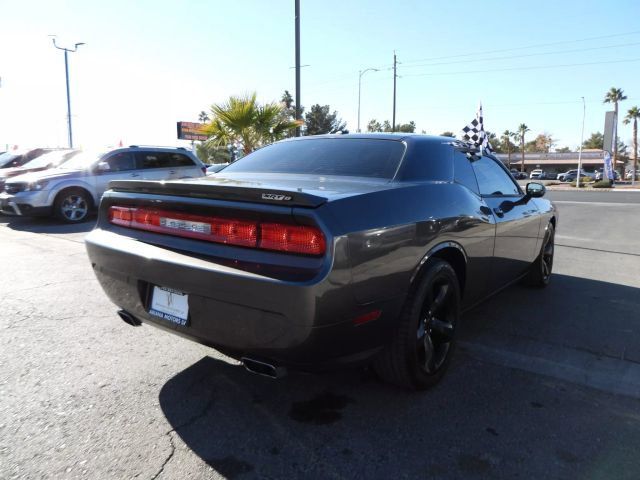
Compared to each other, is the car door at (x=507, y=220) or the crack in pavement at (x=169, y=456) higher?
the car door at (x=507, y=220)

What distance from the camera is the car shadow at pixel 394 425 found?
2119 millimetres

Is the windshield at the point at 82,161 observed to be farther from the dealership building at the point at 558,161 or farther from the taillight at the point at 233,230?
the dealership building at the point at 558,161

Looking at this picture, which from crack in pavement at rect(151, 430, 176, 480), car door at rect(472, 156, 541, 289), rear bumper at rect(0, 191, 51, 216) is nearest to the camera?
crack in pavement at rect(151, 430, 176, 480)

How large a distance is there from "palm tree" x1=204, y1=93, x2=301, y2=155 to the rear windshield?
8.65 m

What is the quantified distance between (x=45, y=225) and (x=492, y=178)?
29.0ft

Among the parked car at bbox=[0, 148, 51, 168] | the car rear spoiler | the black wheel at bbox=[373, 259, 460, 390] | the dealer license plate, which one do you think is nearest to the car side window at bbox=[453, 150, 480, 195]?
the black wheel at bbox=[373, 259, 460, 390]

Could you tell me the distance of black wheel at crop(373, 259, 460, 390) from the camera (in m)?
2.53

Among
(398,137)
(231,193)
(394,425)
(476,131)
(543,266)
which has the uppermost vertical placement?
(476,131)

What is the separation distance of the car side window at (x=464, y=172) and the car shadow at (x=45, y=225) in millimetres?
7372

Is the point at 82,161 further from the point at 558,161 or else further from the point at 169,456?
the point at 558,161

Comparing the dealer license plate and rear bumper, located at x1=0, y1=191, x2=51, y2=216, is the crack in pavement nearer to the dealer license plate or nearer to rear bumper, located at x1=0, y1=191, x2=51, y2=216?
the dealer license plate

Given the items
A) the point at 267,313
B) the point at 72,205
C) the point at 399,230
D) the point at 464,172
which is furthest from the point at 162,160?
the point at 267,313

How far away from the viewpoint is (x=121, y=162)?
33.7 ft

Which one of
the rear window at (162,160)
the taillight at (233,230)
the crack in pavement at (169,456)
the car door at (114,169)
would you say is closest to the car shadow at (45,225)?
the car door at (114,169)
